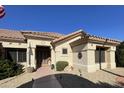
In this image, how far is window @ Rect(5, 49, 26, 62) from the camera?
54.3ft

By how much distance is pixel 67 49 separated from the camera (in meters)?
18.1

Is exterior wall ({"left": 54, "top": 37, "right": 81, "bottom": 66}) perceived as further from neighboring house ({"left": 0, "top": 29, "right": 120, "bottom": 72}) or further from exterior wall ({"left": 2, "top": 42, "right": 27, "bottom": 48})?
exterior wall ({"left": 2, "top": 42, "right": 27, "bottom": 48})

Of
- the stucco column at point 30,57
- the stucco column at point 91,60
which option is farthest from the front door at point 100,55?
the stucco column at point 30,57

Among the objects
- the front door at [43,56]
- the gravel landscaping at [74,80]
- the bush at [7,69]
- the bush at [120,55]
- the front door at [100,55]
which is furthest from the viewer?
the front door at [43,56]

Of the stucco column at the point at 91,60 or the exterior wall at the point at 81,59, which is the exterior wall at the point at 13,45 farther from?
the stucco column at the point at 91,60

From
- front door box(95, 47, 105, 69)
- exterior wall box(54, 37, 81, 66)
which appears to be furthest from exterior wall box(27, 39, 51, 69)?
front door box(95, 47, 105, 69)

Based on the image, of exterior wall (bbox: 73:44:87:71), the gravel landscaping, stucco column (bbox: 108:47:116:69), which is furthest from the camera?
stucco column (bbox: 108:47:116:69)

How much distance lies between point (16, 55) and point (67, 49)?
5.48 meters

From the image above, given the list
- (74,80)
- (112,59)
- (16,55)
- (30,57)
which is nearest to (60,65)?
(30,57)

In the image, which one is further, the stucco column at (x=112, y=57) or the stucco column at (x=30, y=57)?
the stucco column at (x=112, y=57)

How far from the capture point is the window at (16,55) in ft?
54.3

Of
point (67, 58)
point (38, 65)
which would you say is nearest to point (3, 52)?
point (38, 65)

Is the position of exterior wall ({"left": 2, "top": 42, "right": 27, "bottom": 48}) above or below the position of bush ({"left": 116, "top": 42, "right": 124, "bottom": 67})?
above

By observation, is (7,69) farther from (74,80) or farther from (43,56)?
(74,80)
